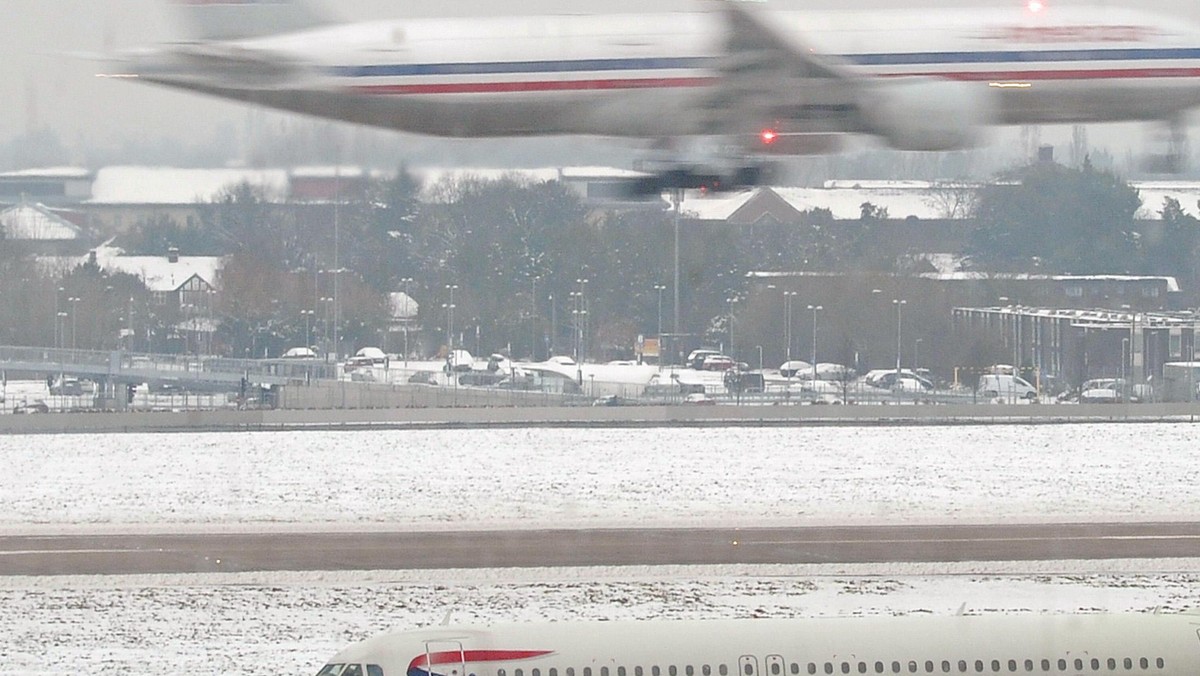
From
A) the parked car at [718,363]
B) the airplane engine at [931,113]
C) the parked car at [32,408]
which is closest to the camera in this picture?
the airplane engine at [931,113]

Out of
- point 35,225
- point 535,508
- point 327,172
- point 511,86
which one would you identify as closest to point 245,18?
point 327,172

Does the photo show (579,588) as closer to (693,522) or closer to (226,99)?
(693,522)

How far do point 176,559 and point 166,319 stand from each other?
6.65m

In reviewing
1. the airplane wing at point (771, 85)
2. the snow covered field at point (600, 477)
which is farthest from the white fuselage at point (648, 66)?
the snow covered field at point (600, 477)

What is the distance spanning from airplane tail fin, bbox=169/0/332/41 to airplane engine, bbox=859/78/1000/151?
5978 mm

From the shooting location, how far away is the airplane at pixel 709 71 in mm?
14734

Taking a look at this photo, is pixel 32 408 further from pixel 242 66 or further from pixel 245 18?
pixel 242 66

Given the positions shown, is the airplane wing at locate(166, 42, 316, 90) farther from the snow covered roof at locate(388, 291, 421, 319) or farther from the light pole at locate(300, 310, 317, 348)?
the light pole at locate(300, 310, 317, 348)

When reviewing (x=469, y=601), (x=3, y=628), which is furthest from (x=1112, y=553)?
(x=3, y=628)

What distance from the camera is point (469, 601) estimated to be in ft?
99.2

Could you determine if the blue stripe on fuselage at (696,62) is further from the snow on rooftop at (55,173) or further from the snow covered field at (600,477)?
the snow covered field at (600,477)

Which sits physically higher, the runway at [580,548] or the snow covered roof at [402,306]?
the snow covered roof at [402,306]

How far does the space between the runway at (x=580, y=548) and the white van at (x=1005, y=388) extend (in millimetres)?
8591

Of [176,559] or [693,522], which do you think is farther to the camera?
[693,522]
